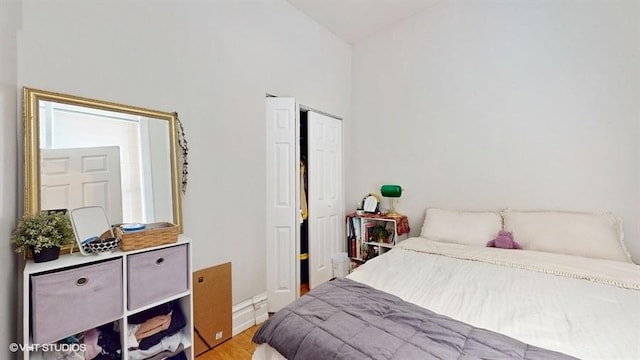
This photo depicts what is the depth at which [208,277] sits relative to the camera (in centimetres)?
193

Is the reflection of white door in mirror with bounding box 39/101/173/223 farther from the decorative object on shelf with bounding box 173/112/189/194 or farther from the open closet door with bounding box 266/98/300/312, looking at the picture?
the open closet door with bounding box 266/98/300/312

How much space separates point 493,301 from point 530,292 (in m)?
0.28

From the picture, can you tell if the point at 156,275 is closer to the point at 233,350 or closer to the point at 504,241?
the point at 233,350

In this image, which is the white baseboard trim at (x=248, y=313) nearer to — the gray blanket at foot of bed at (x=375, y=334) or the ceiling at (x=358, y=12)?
the gray blanket at foot of bed at (x=375, y=334)

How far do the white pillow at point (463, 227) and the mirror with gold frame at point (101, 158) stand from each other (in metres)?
2.17

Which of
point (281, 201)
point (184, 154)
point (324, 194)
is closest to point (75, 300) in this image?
point (184, 154)

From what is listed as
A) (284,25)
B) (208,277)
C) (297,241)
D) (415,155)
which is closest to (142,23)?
(284,25)

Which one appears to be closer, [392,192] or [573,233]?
[573,233]

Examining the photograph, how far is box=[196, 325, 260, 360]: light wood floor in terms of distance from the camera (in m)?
1.85

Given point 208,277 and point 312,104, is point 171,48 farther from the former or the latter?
point 208,277

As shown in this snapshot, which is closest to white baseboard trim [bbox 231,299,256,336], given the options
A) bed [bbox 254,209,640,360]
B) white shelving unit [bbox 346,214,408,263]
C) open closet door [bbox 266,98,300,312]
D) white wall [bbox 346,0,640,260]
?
open closet door [bbox 266,98,300,312]

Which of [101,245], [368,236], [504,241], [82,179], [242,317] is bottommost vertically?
[242,317]

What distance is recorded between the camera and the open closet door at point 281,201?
2455 mm

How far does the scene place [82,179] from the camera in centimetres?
144
